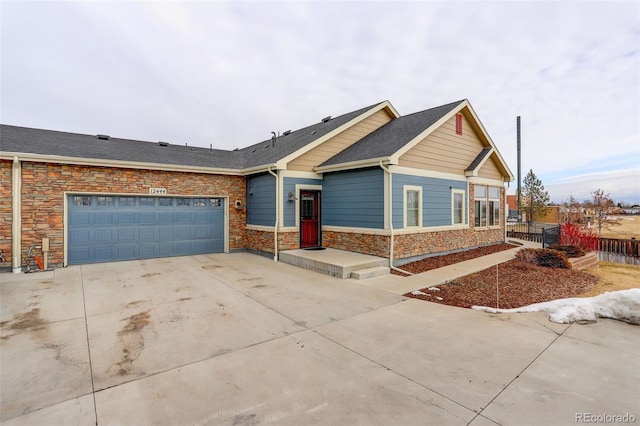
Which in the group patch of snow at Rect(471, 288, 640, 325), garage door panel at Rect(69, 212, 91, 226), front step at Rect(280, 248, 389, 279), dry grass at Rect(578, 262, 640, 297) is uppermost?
garage door panel at Rect(69, 212, 91, 226)

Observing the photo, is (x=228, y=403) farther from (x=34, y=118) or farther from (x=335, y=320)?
(x=34, y=118)

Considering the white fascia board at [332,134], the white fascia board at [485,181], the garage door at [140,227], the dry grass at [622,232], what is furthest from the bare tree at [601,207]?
the garage door at [140,227]

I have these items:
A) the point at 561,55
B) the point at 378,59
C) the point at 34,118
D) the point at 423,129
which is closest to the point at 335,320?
the point at 423,129

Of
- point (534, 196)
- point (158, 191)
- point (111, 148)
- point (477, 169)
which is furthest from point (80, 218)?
point (534, 196)

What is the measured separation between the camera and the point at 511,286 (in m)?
6.53

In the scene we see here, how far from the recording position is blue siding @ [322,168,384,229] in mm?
8484

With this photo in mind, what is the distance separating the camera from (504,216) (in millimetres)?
13516

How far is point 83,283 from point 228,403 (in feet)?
21.0

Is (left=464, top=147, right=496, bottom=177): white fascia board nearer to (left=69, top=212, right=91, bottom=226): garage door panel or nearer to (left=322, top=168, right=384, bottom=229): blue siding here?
(left=322, top=168, right=384, bottom=229): blue siding

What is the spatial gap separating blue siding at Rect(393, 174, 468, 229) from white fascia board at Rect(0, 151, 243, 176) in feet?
20.4

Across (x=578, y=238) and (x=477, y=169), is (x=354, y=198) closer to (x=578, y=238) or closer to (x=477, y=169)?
(x=477, y=169)

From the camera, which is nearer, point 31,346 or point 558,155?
point 31,346

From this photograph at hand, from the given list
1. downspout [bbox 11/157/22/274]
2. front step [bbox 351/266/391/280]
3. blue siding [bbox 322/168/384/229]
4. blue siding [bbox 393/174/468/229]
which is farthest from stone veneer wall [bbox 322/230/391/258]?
downspout [bbox 11/157/22/274]

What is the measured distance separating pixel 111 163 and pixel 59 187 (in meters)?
1.50
